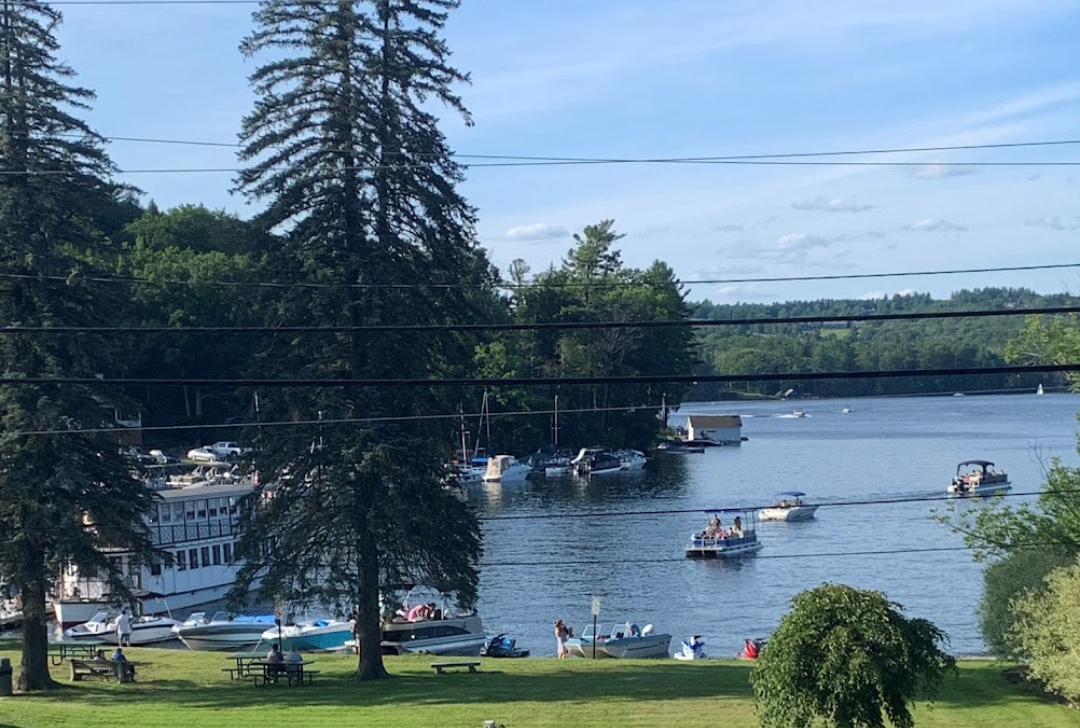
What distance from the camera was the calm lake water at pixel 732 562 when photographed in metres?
46.3

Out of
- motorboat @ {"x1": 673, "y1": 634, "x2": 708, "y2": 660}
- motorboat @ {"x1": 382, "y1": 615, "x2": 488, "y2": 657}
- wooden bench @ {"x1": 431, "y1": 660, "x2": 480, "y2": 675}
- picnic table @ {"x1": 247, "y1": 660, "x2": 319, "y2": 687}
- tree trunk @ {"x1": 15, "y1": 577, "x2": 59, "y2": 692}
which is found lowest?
motorboat @ {"x1": 673, "y1": 634, "x2": 708, "y2": 660}

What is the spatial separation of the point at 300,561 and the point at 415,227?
750cm

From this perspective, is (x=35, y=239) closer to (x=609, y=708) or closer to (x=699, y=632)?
(x=609, y=708)

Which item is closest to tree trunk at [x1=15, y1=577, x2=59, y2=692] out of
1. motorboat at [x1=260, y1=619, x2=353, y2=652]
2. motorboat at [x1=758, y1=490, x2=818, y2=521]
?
motorboat at [x1=260, y1=619, x2=353, y2=652]

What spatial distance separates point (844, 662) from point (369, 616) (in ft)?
40.2

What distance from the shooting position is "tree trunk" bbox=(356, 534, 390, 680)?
2670cm

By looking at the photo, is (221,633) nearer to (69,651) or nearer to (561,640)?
(69,651)

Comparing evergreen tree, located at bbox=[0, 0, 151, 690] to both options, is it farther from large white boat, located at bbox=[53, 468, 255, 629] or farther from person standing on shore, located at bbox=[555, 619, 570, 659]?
large white boat, located at bbox=[53, 468, 255, 629]

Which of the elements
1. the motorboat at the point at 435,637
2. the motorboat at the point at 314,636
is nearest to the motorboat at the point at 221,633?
the motorboat at the point at 314,636

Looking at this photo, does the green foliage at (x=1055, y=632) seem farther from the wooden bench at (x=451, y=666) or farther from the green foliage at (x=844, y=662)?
the wooden bench at (x=451, y=666)

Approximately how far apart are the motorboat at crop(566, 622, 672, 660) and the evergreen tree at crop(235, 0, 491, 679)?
10.8m

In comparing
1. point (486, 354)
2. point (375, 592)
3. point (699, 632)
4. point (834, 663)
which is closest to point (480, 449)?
point (486, 354)

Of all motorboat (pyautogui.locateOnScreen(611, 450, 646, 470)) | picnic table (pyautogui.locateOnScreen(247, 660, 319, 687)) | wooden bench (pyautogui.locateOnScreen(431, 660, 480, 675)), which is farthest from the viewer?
motorboat (pyautogui.locateOnScreen(611, 450, 646, 470))

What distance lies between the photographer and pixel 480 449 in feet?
390
